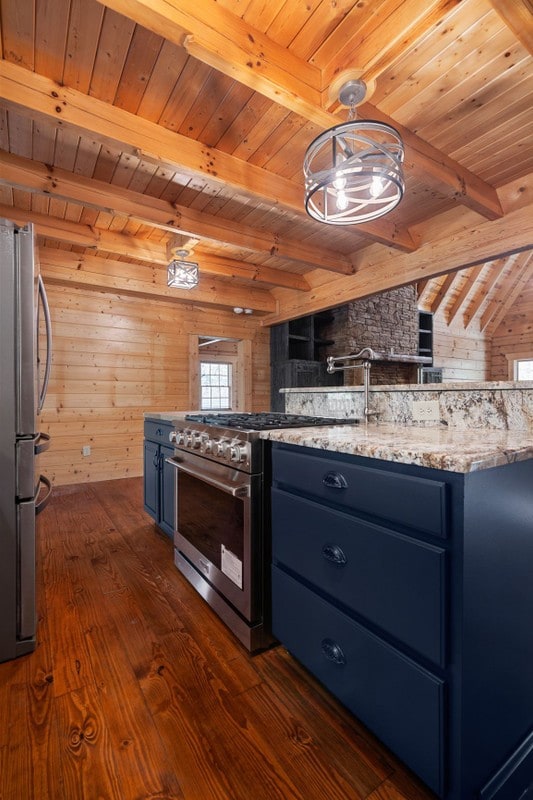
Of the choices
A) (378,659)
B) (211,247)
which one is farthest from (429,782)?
(211,247)

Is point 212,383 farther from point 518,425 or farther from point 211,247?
point 518,425

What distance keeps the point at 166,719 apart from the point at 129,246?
3.93 meters

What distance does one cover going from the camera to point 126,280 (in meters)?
4.38

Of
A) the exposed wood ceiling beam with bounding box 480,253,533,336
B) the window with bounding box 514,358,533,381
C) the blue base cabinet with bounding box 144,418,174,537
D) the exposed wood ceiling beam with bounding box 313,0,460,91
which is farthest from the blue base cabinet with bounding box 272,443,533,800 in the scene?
the window with bounding box 514,358,533,381

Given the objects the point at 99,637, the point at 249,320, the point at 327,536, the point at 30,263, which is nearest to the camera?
the point at 327,536

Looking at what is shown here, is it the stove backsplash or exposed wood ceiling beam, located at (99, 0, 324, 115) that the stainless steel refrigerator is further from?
the stove backsplash

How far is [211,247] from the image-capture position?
409cm

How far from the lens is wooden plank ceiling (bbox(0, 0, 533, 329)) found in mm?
1580

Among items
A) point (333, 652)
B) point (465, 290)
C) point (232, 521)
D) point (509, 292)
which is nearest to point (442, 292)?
point (465, 290)

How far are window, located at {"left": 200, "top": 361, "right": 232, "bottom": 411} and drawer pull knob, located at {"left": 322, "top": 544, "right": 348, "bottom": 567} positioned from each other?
5.19m

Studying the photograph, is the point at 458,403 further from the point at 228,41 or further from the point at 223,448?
the point at 228,41

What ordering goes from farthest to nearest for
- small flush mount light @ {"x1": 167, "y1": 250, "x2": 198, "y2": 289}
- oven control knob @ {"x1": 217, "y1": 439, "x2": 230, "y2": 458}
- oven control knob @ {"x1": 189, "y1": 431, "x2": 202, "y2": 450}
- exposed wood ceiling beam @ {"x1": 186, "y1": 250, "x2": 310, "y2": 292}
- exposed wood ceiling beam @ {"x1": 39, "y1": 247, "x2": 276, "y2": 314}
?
exposed wood ceiling beam @ {"x1": 186, "y1": 250, "x2": 310, "y2": 292} → exposed wood ceiling beam @ {"x1": 39, "y1": 247, "x2": 276, "y2": 314} → small flush mount light @ {"x1": 167, "y1": 250, "x2": 198, "y2": 289} → oven control knob @ {"x1": 189, "y1": 431, "x2": 202, "y2": 450} → oven control knob @ {"x1": 217, "y1": 439, "x2": 230, "y2": 458}

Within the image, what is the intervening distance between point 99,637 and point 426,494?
164 cm

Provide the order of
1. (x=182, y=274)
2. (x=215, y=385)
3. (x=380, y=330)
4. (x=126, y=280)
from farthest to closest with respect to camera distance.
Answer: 1. (x=215, y=385)
2. (x=380, y=330)
3. (x=126, y=280)
4. (x=182, y=274)
